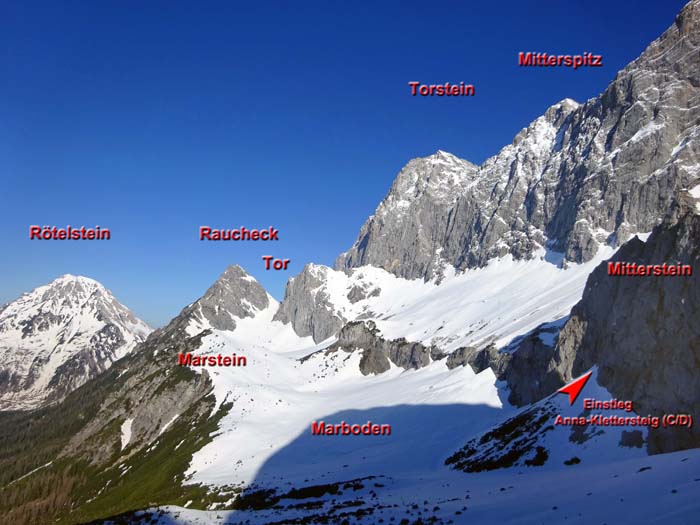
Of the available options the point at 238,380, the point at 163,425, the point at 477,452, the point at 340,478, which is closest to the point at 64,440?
the point at 163,425

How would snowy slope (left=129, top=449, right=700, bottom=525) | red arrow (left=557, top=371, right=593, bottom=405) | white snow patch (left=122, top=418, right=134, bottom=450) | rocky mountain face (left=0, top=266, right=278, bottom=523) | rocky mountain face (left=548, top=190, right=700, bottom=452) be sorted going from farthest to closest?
white snow patch (left=122, top=418, right=134, bottom=450) → rocky mountain face (left=0, top=266, right=278, bottom=523) → red arrow (left=557, top=371, right=593, bottom=405) → rocky mountain face (left=548, top=190, right=700, bottom=452) → snowy slope (left=129, top=449, right=700, bottom=525)

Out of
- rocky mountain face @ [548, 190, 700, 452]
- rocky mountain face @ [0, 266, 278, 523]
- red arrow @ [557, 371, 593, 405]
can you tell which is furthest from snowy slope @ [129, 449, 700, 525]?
rocky mountain face @ [0, 266, 278, 523]

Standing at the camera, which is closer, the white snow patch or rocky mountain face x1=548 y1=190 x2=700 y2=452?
rocky mountain face x1=548 y1=190 x2=700 y2=452

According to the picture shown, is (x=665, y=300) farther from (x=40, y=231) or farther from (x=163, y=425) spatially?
(x=163, y=425)

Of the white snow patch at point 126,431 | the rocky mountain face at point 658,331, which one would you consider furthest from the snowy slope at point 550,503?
the white snow patch at point 126,431

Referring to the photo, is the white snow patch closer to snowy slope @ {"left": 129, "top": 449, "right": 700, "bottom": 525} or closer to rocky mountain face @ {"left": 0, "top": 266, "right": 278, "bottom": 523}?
rocky mountain face @ {"left": 0, "top": 266, "right": 278, "bottom": 523}

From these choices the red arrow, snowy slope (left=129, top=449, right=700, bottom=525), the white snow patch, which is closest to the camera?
snowy slope (left=129, top=449, right=700, bottom=525)

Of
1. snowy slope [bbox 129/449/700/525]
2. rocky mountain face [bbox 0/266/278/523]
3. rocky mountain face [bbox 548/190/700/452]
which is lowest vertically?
rocky mountain face [bbox 0/266/278/523]

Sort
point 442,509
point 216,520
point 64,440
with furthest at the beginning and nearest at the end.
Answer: point 64,440 < point 216,520 < point 442,509

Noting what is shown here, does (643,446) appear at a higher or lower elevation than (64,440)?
higher
